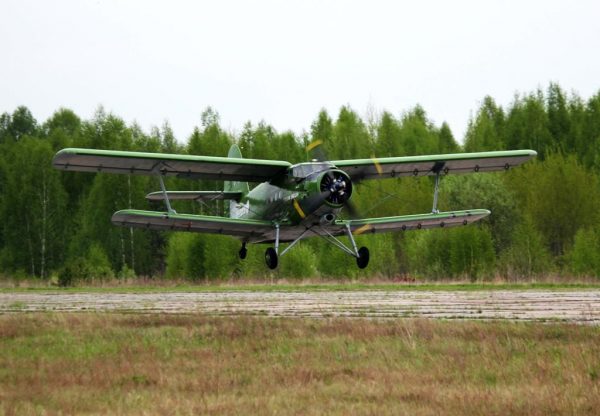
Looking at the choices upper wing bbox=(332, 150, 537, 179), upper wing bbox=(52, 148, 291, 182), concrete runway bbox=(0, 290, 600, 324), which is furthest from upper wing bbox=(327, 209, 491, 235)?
upper wing bbox=(52, 148, 291, 182)

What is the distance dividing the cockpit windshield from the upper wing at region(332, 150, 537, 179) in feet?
6.26

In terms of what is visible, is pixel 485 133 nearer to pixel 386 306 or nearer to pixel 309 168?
pixel 309 168

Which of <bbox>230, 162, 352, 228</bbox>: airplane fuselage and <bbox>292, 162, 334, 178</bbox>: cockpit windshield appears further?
<bbox>292, 162, 334, 178</bbox>: cockpit windshield

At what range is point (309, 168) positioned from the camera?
30.8 meters

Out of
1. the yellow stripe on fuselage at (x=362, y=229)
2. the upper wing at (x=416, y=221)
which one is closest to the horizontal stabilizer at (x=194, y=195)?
the upper wing at (x=416, y=221)

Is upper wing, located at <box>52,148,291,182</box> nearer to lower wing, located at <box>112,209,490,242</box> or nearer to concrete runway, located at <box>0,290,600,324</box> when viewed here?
lower wing, located at <box>112,209,490,242</box>

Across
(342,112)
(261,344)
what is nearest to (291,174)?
(261,344)

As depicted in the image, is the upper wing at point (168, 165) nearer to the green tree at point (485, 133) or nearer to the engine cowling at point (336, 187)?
the engine cowling at point (336, 187)

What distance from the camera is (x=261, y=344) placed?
706 inches

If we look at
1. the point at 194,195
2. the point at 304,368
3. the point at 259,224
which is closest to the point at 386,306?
the point at 259,224

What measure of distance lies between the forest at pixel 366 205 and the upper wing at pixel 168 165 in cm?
1563

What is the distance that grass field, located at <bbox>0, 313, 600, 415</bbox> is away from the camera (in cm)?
1209

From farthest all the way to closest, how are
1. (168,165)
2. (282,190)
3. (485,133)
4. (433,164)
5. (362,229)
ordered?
(485,133) < (433,164) < (362,229) < (282,190) < (168,165)

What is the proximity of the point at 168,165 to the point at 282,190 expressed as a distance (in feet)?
13.0
